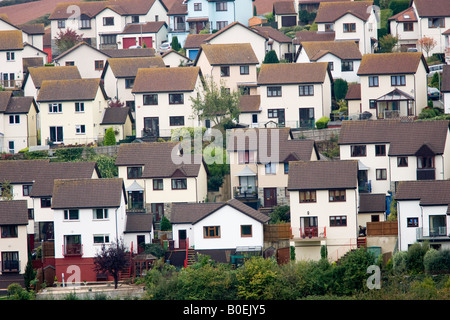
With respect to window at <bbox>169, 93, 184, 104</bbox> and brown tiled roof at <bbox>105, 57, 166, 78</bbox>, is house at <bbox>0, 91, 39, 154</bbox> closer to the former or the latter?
brown tiled roof at <bbox>105, 57, 166, 78</bbox>

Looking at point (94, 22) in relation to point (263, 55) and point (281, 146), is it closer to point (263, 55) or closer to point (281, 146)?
point (263, 55)

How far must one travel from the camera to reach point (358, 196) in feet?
224

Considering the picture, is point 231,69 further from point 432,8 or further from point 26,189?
point 26,189

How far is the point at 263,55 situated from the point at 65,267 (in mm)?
34757

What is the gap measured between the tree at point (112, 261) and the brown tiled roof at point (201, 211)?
15.3ft

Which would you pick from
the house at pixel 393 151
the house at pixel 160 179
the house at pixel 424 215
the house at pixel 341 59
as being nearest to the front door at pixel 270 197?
the house at pixel 160 179

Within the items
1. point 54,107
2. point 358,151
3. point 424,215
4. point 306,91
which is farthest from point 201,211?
point 54,107

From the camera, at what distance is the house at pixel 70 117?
82.4m

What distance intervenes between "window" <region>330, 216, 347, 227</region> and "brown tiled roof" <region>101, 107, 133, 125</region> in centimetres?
2314

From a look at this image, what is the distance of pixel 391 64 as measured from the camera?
8181 cm

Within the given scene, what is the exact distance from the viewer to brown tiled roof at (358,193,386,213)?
221ft

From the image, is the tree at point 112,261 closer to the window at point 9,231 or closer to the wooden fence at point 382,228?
the window at point 9,231

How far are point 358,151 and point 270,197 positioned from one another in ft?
21.0

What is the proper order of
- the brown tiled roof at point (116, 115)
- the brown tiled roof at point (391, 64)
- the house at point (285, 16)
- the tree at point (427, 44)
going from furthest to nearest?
1. the house at point (285, 16)
2. the tree at point (427, 44)
3. the brown tiled roof at point (116, 115)
4. the brown tiled roof at point (391, 64)
